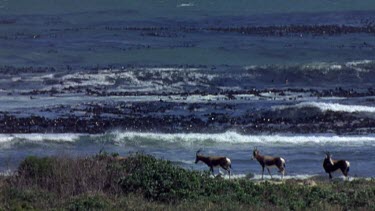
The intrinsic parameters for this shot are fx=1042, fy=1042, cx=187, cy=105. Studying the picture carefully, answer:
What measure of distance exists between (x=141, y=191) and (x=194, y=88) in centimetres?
2293

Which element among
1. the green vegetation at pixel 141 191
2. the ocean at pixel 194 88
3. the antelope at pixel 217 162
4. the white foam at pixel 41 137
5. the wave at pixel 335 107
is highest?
the green vegetation at pixel 141 191

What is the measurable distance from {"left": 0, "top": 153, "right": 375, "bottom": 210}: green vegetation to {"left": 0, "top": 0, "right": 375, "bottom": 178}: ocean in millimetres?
3370

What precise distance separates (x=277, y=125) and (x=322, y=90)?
8.73 meters

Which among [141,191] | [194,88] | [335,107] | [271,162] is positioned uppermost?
[141,191]

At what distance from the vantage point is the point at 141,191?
628 inches

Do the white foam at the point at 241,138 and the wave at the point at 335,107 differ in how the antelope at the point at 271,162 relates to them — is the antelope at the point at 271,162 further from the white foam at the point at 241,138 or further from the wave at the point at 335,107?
the wave at the point at 335,107

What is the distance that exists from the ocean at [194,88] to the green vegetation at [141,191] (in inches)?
133

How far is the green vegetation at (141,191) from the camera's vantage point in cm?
1508

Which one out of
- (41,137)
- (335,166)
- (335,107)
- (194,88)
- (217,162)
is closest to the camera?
(335,166)

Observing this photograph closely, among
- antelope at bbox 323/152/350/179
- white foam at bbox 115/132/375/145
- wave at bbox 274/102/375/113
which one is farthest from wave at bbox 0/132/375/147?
antelope at bbox 323/152/350/179

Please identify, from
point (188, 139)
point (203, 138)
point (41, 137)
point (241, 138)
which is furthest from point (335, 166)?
point (41, 137)

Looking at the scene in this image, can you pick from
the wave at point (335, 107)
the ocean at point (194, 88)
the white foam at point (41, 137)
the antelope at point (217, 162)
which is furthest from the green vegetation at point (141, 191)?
the wave at point (335, 107)

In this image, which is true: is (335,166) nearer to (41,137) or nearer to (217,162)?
(217,162)

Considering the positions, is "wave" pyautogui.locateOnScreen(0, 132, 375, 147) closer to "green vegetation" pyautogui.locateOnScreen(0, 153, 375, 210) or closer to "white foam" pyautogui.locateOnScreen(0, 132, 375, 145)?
"white foam" pyautogui.locateOnScreen(0, 132, 375, 145)
